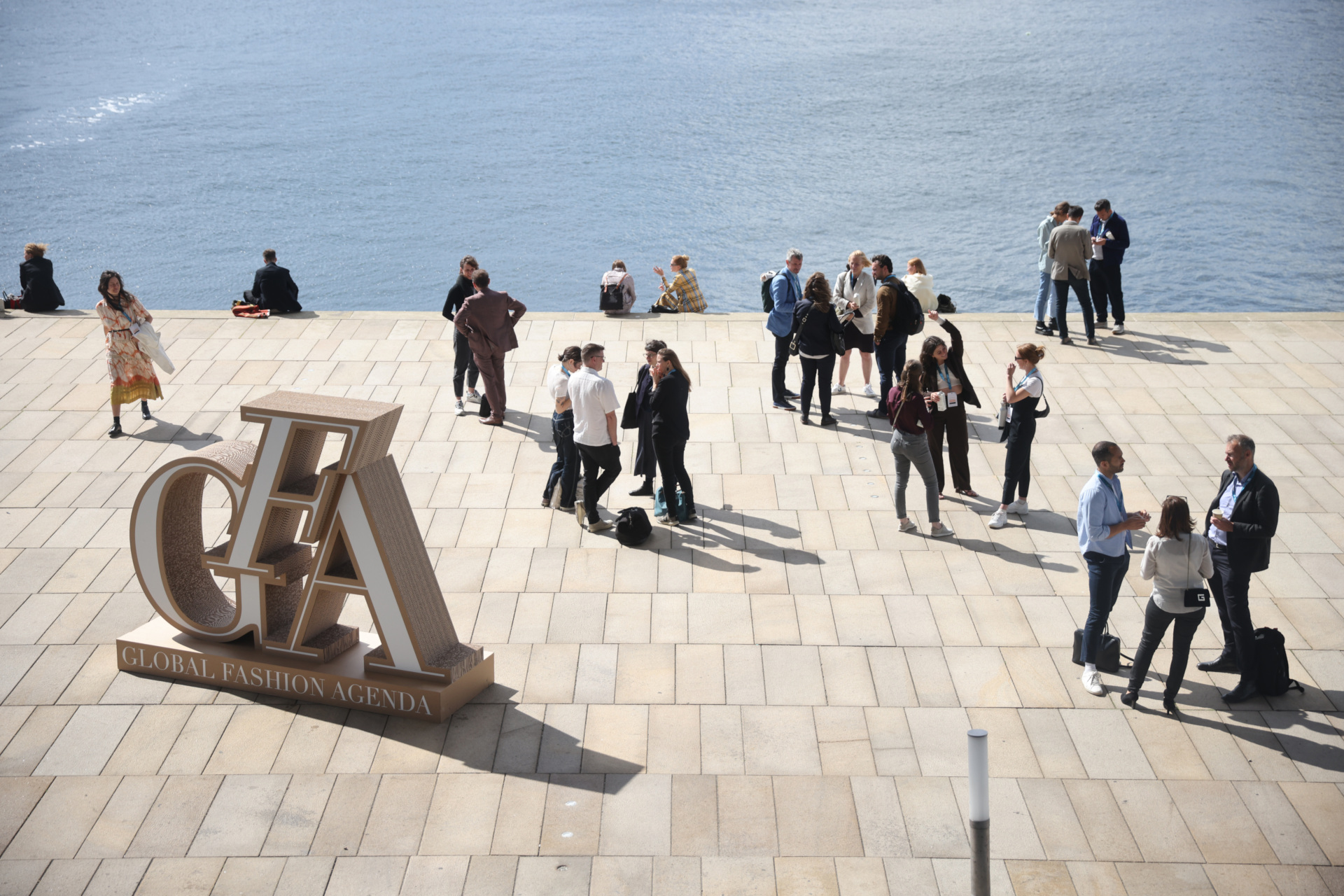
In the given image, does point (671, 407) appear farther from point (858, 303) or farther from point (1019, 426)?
point (858, 303)

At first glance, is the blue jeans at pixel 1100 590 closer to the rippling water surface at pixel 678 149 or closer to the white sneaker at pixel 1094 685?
the white sneaker at pixel 1094 685

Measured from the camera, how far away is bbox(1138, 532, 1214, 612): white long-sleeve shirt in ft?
21.3

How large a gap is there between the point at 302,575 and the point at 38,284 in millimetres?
9454

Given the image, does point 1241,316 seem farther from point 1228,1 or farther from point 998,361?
point 1228,1

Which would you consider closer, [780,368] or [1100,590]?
[1100,590]

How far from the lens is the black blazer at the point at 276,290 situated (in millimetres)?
14273

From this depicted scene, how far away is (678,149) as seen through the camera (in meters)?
34.2

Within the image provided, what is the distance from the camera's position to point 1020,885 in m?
5.68

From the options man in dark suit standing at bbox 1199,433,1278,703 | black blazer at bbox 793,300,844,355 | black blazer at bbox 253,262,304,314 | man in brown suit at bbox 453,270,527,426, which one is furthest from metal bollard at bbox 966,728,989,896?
black blazer at bbox 253,262,304,314

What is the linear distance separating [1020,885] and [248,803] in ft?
13.5

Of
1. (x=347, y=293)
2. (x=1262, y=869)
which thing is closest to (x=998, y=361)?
(x=1262, y=869)

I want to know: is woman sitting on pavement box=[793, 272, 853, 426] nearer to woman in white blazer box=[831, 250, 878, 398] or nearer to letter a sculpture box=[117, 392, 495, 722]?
woman in white blazer box=[831, 250, 878, 398]

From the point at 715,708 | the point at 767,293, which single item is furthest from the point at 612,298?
the point at 715,708

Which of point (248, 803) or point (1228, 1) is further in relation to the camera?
point (1228, 1)
